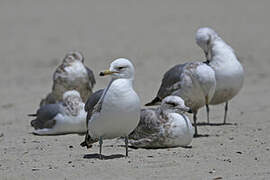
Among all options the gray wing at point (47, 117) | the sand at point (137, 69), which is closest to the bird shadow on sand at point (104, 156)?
the sand at point (137, 69)

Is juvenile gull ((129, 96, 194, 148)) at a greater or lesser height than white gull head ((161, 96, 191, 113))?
lesser

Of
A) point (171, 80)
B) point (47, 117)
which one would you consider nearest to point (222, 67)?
point (171, 80)

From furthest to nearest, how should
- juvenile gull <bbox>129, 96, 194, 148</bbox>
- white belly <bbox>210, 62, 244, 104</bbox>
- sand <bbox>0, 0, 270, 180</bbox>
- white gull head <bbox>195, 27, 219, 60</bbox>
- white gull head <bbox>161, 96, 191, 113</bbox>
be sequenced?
white gull head <bbox>195, 27, 219, 60</bbox> → white belly <bbox>210, 62, 244, 104</bbox> → white gull head <bbox>161, 96, 191, 113</bbox> → juvenile gull <bbox>129, 96, 194, 148</bbox> → sand <bbox>0, 0, 270, 180</bbox>

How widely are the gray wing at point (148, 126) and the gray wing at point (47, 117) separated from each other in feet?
5.43

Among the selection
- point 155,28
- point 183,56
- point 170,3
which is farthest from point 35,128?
point 170,3

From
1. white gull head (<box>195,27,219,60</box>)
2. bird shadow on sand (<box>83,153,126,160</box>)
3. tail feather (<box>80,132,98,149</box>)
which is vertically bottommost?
bird shadow on sand (<box>83,153,126,160</box>)

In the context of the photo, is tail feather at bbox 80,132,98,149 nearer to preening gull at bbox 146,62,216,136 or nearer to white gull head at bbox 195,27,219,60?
preening gull at bbox 146,62,216,136

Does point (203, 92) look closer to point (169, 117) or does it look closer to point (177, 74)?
point (177, 74)

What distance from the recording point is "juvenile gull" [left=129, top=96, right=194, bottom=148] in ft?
25.2

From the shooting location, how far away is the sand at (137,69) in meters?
6.59

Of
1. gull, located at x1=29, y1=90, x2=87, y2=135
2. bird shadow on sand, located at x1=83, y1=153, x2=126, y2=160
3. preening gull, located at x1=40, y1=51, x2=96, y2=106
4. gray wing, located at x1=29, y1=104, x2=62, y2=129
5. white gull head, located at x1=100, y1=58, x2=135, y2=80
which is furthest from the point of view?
preening gull, located at x1=40, y1=51, x2=96, y2=106

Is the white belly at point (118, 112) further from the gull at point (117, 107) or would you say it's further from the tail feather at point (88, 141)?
the tail feather at point (88, 141)

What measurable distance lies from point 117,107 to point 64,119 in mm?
2670

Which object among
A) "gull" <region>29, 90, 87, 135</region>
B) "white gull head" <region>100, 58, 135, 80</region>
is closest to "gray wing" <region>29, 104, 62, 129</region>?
"gull" <region>29, 90, 87, 135</region>
